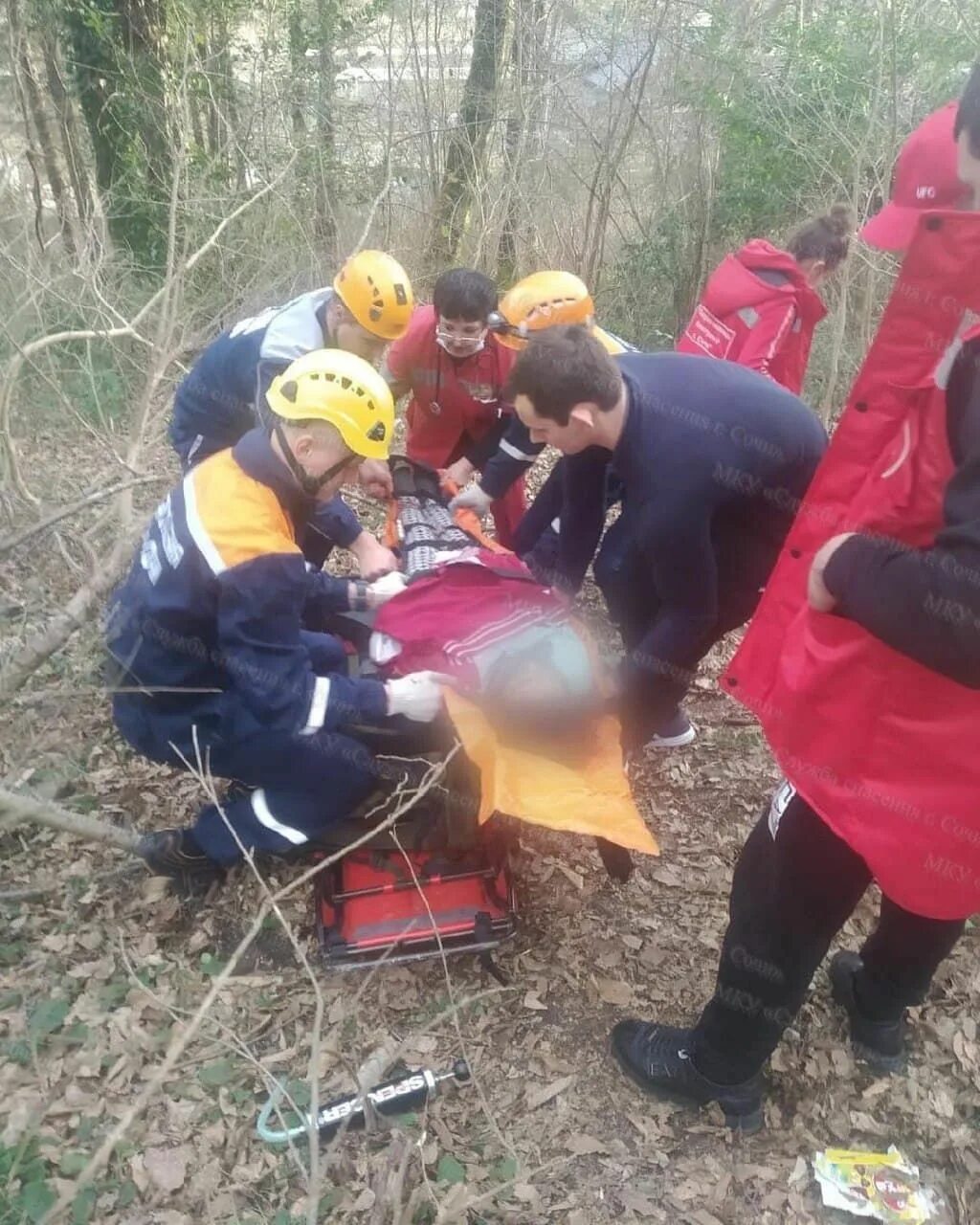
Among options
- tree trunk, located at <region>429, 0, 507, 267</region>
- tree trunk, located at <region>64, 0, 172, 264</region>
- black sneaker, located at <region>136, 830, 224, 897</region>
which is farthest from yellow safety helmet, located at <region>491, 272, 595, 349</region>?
tree trunk, located at <region>429, 0, 507, 267</region>

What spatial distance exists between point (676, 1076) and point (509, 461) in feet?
8.51

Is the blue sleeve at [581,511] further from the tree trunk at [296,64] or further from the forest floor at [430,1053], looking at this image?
the tree trunk at [296,64]

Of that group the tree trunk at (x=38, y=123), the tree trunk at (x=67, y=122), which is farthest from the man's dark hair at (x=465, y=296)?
the tree trunk at (x=67, y=122)

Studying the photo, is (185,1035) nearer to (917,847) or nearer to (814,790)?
(814,790)

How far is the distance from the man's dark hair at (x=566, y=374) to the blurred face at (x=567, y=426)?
0.02 m

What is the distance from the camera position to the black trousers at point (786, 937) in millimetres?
1942

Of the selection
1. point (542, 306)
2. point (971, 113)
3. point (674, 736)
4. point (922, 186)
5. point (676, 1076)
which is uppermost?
point (971, 113)

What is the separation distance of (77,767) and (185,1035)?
7.61ft

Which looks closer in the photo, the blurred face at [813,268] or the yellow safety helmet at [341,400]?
the yellow safety helmet at [341,400]

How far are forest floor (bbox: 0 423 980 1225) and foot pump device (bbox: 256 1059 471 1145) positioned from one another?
49mm

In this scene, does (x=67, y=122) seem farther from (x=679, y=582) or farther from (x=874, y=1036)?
(x=874, y=1036)

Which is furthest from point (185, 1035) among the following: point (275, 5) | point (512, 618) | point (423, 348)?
point (275, 5)

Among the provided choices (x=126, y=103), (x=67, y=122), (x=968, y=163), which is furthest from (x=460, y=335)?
(x=67, y=122)

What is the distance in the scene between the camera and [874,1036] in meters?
2.54
